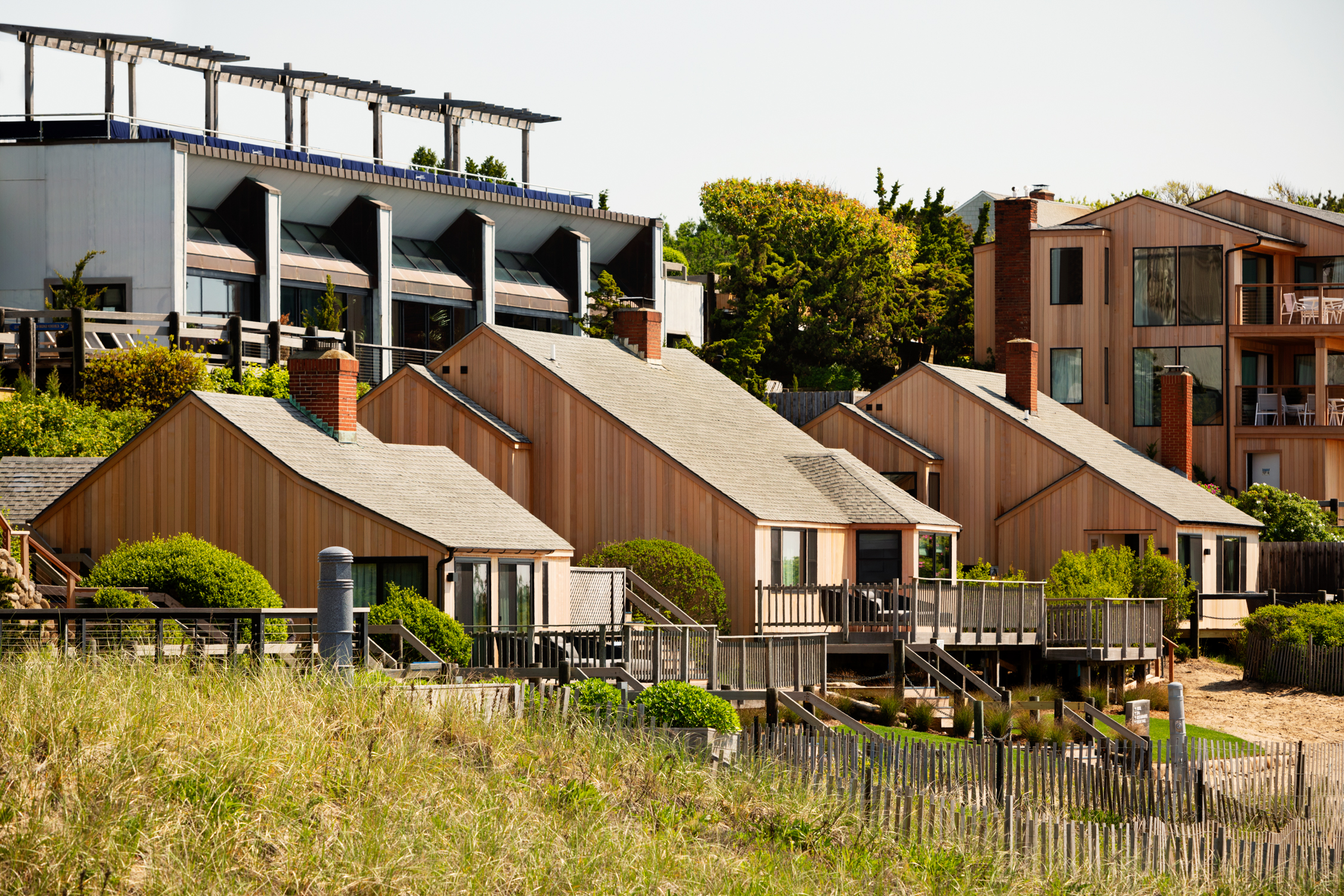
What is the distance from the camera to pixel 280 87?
6138cm

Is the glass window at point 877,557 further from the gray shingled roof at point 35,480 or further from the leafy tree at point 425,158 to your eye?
the leafy tree at point 425,158

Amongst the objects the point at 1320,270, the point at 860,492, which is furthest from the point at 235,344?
the point at 1320,270

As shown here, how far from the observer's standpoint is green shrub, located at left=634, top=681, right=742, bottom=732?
71.6ft

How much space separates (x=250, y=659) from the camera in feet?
60.6

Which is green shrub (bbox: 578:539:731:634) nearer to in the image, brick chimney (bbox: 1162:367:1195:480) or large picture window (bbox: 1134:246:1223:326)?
brick chimney (bbox: 1162:367:1195:480)

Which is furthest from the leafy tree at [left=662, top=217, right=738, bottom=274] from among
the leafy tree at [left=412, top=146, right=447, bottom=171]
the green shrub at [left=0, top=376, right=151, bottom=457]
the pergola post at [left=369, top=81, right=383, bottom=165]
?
the green shrub at [left=0, top=376, right=151, bottom=457]

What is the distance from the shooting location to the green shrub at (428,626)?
2638cm

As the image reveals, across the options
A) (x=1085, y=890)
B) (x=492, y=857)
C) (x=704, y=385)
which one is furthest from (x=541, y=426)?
(x=492, y=857)

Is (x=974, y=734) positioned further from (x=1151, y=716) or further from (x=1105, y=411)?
(x=1105, y=411)

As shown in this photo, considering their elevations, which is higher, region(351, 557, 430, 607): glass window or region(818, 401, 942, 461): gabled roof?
region(818, 401, 942, 461): gabled roof

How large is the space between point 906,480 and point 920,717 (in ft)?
55.5

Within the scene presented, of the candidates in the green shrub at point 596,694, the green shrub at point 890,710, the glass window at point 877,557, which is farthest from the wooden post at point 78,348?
the green shrub at point 596,694

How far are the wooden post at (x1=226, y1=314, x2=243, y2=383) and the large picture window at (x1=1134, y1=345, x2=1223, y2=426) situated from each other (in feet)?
94.8

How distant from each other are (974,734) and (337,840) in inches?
665
